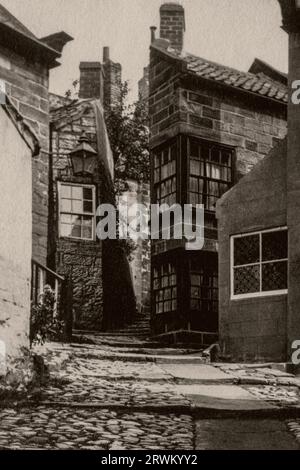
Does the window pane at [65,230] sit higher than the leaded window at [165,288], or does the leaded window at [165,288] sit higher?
the window pane at [65,230]

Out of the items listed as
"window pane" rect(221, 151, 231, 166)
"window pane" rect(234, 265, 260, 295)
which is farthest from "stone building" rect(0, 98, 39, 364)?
"window pane" rect(221, 151, 231, 166)

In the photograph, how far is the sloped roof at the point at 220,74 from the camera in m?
18.0

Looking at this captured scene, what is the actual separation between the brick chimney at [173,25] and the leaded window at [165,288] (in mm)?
5308

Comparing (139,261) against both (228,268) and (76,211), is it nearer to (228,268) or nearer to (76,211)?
(76,211)

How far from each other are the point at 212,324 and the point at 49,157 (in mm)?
4814

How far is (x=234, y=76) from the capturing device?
19.1 meters

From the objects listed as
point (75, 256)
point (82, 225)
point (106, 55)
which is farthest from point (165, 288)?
point (106, 55)

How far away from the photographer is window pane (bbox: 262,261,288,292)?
13875mm

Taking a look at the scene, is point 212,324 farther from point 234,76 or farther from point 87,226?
point 234,76

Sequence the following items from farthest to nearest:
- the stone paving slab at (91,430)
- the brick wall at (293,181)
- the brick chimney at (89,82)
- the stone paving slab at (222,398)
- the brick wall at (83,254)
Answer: the brick chimney at (89,82) < the brick wall at (83,254) < the brick wall at (293,181) < the stone paving slab at (222,398) < the stone paving slab at (91,430)

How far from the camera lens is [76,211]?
18.4 m

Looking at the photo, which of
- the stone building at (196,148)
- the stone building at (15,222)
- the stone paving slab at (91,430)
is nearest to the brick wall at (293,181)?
the stone building at (196,148)

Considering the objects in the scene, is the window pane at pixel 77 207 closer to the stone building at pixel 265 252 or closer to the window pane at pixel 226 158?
the window pane at pixel 226 158
